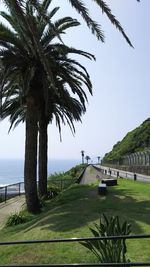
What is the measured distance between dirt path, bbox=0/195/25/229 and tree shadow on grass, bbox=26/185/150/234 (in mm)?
3777

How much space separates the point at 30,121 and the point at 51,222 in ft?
30.5

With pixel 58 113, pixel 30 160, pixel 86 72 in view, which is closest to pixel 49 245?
pixel 30 160

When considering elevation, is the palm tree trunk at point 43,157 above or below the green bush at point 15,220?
above

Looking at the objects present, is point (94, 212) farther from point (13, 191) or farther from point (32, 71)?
point (13, 191)

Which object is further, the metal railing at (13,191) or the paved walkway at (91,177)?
the paved walkway at (91,177)

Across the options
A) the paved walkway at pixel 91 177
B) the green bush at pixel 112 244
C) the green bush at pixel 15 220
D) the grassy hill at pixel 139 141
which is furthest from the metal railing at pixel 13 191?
the grassy hill at pixel 139 141

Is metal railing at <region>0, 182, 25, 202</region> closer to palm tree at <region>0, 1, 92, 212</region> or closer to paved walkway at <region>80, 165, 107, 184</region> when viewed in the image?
palm tree at <region>0, 1, 92, 212</region>

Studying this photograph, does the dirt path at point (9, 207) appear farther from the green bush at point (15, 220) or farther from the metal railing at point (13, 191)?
the metal railing at point (13, 191)

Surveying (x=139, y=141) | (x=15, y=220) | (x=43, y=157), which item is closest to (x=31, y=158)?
(x=15, y=220)

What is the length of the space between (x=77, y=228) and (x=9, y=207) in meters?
13.3

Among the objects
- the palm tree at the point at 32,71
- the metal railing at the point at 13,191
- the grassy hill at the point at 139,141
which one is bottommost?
the metal railing at the point at 13,191

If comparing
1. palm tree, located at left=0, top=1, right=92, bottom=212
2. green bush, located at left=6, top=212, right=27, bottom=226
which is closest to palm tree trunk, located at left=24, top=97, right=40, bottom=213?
palm tree, located at left=0, top=1, right=92, bottom=212

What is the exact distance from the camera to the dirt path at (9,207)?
22.0 m

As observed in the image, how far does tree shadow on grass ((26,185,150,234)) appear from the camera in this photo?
13.6 meters
